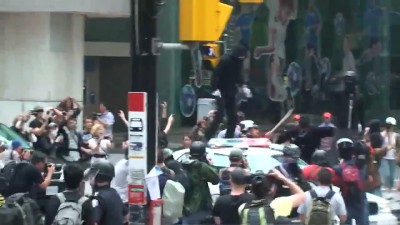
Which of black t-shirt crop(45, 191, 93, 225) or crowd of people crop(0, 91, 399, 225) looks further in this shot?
crowd of people crop(0, 91, 399, 225)

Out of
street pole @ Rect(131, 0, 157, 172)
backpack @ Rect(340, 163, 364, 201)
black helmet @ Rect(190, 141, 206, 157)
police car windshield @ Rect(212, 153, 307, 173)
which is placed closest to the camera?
street pole @ Rect(131, 0, 157, 172)

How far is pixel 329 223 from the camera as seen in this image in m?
9.50

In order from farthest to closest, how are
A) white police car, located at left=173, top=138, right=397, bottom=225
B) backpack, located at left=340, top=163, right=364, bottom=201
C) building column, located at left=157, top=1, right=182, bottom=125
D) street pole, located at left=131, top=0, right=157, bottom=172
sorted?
building column, located at left=157, top=1, right=182, bottom=125 → white police car, located at left=173, top=138, right=397, bottom=225 → backpack, located at left=340, top=163, right=364, bottom=201 → street pole, located at left=131, top=0, right=157, bottom=172

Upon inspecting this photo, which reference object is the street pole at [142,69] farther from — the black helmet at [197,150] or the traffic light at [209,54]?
the black helmet at [197,150]

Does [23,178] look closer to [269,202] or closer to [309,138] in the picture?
[269,202]

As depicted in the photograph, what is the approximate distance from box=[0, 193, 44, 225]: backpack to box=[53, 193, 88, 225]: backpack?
0.33 m

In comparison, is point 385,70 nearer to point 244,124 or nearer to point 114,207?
point 244,124

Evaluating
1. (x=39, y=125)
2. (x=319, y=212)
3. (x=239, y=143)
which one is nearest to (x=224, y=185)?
(x=239, y=143)

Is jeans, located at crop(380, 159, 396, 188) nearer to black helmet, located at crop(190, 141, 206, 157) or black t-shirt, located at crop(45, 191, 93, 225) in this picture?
black helmet, located at crop(190, 141, 206, 157)

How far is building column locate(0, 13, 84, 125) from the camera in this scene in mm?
26578

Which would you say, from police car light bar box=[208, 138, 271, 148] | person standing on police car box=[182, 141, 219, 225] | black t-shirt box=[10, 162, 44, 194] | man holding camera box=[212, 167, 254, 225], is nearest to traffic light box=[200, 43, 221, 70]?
man holding camera box=[212, 167, 254, 225]

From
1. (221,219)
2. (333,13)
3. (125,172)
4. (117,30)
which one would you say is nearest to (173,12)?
(117,30)

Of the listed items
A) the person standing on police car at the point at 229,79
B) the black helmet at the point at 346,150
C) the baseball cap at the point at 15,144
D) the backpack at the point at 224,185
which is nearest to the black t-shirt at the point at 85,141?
the baseball cap at the point at 15,144

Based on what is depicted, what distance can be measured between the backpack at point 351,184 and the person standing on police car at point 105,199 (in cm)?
337
